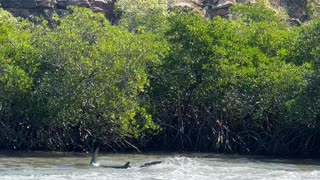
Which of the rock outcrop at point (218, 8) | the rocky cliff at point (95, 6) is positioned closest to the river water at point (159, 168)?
the rock outcrop at point (218, 8)

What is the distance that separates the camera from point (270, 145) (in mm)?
30406

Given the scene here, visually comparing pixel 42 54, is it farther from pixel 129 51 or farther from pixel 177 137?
pixel 177 137

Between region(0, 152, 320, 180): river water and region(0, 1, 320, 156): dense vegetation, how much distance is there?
51.3 inches

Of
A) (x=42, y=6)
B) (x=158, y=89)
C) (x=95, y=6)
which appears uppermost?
(x=95, y=6)

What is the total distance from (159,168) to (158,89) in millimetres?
6559

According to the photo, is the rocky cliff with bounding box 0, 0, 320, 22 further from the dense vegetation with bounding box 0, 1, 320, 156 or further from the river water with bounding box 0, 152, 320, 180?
the river water with bounding box 0, 152, 320, 180

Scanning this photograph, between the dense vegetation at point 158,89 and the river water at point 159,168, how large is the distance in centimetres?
130

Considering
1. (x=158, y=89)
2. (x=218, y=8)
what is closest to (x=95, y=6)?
(x=218, y=8)

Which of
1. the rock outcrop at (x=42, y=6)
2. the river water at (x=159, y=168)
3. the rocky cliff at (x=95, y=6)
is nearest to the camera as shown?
the river water at (x=159, y=168)

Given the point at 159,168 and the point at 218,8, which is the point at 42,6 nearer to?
the point at 218,8

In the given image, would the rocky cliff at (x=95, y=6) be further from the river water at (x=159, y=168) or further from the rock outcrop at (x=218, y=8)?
the river water at (x=159, y=168)

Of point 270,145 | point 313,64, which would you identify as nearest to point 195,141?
point 270,145

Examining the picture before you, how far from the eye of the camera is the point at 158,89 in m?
31.1

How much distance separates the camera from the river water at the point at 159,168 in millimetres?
23172
